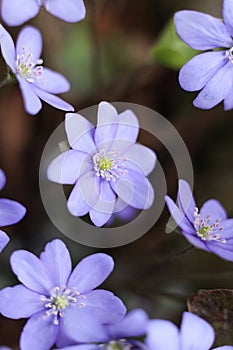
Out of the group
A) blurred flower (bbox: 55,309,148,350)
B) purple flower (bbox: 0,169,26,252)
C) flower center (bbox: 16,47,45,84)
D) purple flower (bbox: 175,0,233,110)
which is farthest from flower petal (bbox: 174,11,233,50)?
blurred flower (bbox: 55,309,148,350)

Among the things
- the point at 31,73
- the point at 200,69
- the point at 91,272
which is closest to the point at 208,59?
the point at 200,69

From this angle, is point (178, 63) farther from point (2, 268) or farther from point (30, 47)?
point (2, 268)

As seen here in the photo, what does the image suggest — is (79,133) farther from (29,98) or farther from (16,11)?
(16,11)

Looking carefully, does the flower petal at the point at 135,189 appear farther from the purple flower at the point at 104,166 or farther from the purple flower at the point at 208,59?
the purple flower at the point at 208,59

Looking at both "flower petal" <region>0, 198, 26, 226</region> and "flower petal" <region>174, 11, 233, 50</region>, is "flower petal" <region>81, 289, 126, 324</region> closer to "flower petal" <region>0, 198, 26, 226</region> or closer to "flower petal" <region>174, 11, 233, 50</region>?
"flower petal" <region>0, 198, 26, 226</region>

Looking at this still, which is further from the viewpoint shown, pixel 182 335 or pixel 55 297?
pixel 55 297
